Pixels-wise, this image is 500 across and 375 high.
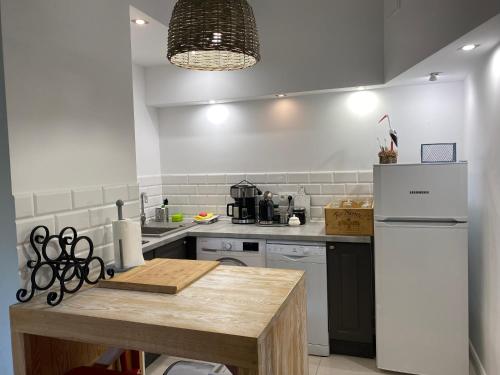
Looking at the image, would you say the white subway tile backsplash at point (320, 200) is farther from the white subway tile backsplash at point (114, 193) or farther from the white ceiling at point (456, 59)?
the white subway tile backsplash at point (114, 193)

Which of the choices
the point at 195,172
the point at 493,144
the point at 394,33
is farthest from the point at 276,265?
the point at 394,33

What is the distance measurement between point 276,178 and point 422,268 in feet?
4.95

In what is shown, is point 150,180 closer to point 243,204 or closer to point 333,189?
point 243,204

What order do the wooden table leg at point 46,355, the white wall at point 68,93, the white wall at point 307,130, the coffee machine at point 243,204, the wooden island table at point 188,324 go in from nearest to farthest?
the wooden island table at point 188,324 < the wooden table leg at point 46,355 < the white wall at point 68,93 < the white wall at point 307,130 < the coffee machine at point 243,204

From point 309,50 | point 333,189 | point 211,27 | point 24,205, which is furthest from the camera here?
point 333,189

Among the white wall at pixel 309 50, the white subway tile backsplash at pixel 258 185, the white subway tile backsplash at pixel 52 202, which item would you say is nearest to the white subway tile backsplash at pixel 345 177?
the white subway tile backsplash at pixel 258 185

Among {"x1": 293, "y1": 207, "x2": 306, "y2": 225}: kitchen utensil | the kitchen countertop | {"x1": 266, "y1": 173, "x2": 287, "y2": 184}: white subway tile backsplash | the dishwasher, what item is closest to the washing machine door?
the kitchen countertop

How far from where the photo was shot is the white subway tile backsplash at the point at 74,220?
66.1 inches

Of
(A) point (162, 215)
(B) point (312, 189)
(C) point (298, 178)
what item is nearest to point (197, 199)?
(A) point (162, 215)

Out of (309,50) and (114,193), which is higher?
(309,50)

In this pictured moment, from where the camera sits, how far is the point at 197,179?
3844 millimetres

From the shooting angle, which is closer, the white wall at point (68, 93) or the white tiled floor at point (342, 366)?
the white wall at point (68, 93)

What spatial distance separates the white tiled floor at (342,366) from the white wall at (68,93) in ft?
6.20

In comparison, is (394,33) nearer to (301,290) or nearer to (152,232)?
(301,290)
